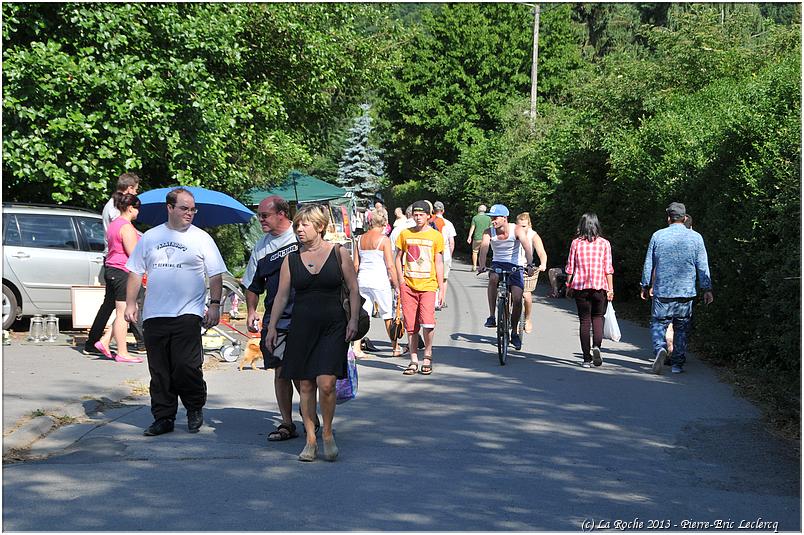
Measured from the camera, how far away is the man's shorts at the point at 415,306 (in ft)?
37.8

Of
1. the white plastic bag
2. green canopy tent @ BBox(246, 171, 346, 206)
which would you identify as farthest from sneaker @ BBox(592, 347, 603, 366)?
green canopy tent @ BBox(246, 171, 346, 206)

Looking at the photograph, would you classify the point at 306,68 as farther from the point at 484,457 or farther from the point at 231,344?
the point at 484,457

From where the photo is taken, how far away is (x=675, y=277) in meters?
11.4

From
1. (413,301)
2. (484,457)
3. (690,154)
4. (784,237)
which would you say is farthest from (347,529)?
(690,154)

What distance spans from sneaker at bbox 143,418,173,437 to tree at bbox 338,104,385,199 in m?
67.2

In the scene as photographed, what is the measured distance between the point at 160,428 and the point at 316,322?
5.38 feet

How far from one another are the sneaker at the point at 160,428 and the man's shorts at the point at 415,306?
410cm

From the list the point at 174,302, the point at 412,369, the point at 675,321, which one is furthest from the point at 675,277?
the point at 174,302

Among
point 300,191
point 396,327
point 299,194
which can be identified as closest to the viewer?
point 396,327

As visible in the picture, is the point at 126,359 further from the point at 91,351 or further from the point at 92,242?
the point at 92,242

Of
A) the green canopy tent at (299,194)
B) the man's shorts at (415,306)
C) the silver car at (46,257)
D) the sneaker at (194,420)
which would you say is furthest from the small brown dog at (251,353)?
the green canopy tent at (299,194)

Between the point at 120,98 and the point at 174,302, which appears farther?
the point at 120,98

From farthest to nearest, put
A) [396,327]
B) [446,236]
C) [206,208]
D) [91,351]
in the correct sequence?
1. [446,236]
2. [206,208]
3. [396,327]
4. [91,351]

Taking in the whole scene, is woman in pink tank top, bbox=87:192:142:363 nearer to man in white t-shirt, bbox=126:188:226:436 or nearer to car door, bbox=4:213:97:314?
car door, bbox=4:213:97:314
